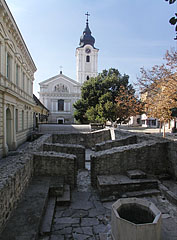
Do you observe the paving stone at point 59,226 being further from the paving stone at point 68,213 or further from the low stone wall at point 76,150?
the low stone wall at point 76,150

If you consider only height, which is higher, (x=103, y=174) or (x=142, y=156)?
(x=142, y=156)

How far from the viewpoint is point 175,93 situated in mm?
11227

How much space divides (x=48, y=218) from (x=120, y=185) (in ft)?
9.48

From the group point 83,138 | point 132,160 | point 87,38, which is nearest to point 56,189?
point 132,160

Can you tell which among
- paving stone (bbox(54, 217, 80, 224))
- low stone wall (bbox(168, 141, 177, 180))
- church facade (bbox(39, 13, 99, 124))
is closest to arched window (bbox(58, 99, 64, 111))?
church facade (bbox(39, 13, 99, 124))

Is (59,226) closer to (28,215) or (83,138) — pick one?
(28,215)

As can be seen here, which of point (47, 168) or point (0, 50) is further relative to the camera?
point (0, 50)

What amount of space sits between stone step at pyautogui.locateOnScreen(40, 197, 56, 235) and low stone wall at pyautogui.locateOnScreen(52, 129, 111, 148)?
1078 cm

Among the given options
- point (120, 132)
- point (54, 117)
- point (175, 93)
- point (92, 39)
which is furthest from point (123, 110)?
point (92, 39)

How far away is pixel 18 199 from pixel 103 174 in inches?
145

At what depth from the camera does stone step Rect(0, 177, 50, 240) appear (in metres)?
3.44

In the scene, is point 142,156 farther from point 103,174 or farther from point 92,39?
point 92,39

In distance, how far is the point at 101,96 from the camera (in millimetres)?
22641

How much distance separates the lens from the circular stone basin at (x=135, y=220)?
3333mm
